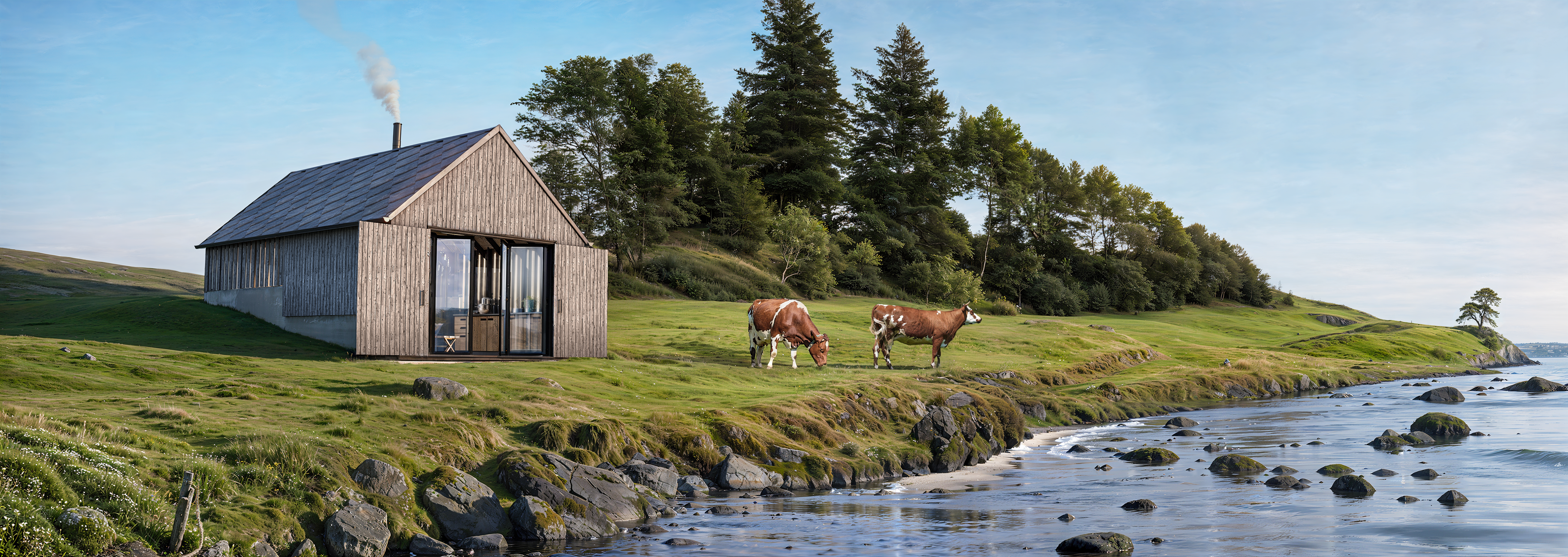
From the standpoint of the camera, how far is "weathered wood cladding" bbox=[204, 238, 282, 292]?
32.0 m

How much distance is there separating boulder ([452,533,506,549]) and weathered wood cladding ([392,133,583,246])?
1736 cm

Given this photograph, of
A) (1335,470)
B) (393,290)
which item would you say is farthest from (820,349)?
(1335,470)

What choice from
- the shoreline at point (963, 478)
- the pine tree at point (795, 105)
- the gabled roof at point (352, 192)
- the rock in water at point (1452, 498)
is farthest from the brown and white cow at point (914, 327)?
the pine tree at point (795, 105)

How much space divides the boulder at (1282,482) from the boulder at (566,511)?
1304 centimetres

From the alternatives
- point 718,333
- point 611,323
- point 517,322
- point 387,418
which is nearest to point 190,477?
point 387,418

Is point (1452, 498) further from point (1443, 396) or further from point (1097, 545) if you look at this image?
point (1443, 396)

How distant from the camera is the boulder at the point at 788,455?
62.0 ft

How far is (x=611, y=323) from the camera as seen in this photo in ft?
145

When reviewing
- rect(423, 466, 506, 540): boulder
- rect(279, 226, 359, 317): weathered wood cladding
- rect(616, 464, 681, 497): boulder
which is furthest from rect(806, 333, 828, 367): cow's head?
rect(423, 466, 506, 540): boulder

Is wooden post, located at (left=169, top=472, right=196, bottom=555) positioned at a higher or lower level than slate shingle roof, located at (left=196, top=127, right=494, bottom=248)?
lower

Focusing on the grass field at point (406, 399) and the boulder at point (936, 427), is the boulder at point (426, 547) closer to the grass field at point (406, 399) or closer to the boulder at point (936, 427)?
the grass field at point (406, 399)

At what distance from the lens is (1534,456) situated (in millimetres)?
22500

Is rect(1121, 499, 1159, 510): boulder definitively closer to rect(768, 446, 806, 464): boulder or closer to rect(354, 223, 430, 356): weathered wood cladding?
rect(768, 446, 806, 464): boulder

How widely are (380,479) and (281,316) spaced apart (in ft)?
70.4
